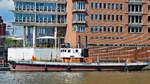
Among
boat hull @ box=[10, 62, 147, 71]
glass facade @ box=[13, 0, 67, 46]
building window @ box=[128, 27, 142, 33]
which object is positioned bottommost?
boat hull @ box=[10, 62, 147, 71]

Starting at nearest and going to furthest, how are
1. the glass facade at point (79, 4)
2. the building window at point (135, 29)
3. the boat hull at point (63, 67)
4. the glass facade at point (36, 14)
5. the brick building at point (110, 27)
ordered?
the boat hull at point (63, 67)
the brick building at point (110, 27)
the glass facade at point (79, 4)
the building window at point (135, 29)
the glass facade at point (36, 14)

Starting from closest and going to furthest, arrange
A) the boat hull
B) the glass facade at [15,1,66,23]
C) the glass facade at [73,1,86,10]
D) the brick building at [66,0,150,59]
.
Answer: the boat hull → the brick building at [66,0,150,59] → the glass facade at [73,1,86,10] → the glass facade at [15,1,66,23]

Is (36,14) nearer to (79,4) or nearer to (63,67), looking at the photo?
(79,4)

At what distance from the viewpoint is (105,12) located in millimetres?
76938

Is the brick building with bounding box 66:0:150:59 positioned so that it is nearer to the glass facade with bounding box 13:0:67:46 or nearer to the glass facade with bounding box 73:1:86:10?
the glass facade with bounding box 73:1:86:10

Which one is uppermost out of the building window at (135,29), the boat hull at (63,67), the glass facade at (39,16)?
the glass facade at (39,16)

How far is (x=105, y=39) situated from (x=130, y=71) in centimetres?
1652

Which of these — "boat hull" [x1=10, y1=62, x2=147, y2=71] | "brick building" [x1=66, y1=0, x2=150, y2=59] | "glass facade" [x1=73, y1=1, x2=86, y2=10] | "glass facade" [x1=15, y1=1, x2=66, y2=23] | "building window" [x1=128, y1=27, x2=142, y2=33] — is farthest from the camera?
"glass facade" [x1=15, y1=1, x2=66, y2=23]

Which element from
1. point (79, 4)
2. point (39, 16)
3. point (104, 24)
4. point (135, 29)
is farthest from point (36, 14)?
point (135, 29)

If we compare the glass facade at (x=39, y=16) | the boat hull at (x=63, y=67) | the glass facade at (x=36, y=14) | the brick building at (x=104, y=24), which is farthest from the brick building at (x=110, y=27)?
the boat hull at (x=63, y=67)

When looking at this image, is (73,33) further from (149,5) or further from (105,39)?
(149,5)

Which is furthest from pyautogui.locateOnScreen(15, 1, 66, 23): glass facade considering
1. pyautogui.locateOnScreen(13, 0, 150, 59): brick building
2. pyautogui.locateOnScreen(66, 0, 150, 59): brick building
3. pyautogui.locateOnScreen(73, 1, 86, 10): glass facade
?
pyautogui.locateOnScreen(73, 1, 86, 10): glass facade

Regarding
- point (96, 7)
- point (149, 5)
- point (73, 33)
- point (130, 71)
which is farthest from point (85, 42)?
point (149, 5)

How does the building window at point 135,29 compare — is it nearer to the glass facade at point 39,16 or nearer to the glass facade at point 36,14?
the glass facade at point 39,16
